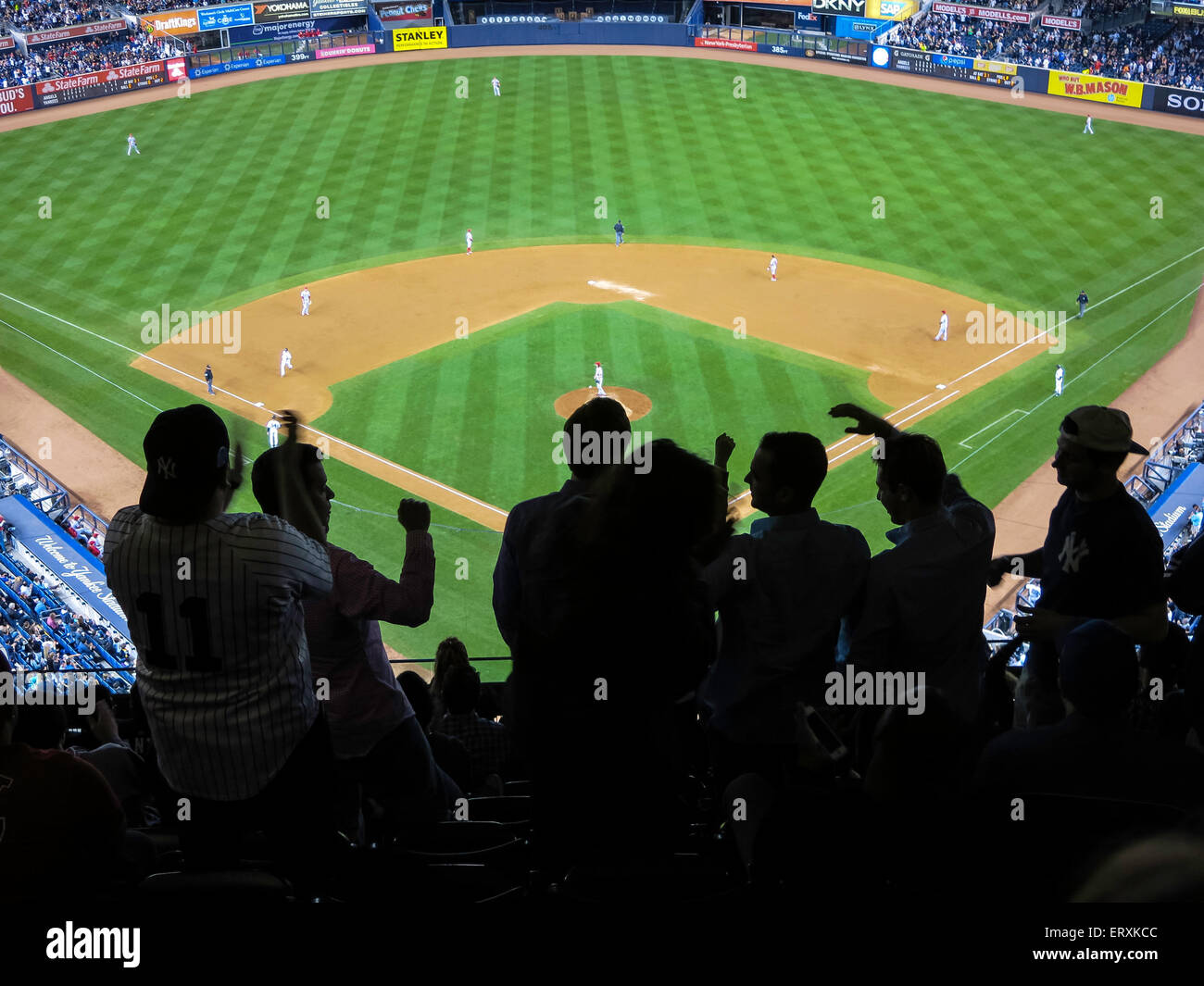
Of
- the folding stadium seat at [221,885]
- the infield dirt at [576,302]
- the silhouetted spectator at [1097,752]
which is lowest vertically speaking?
the folding stadium seat at [221,885]

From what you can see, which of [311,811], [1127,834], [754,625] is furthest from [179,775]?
[1127,834]

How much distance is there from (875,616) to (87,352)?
92.7 ft

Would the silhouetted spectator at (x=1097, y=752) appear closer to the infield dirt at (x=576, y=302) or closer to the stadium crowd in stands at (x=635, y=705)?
the stadium crowd in stands at (x=635, y=705)

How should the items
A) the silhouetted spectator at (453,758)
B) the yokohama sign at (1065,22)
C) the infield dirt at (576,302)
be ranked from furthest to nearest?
the yokohama sign at (1065,22) < the infield dirt at (576,302) < the silhouetted spectator at (453,758)

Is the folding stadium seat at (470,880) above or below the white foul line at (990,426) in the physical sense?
below

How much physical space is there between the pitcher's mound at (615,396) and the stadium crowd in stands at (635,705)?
2031cm

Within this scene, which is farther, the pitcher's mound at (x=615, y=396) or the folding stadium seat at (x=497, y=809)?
the pitcher's mound at (x=615, y=396)

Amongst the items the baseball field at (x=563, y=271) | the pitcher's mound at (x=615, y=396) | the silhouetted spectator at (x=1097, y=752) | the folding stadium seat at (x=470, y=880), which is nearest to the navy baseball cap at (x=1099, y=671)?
the silhouetted spectator at (x=1097, y=752)

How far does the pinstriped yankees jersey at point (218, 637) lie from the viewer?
4281 millimetres

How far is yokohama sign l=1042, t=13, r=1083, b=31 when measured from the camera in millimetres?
49031

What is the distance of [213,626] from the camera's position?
4.26 meters

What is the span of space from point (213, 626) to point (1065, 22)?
174ft

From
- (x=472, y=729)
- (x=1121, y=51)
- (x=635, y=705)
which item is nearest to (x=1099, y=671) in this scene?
(x=635, y=705)
